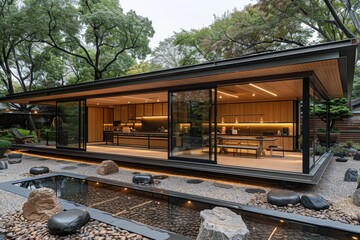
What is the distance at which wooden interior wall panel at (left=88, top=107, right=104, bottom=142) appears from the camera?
15109 mm

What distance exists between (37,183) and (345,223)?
22.0ft

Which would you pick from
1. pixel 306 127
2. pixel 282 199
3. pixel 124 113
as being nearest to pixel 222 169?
pixel 282 199

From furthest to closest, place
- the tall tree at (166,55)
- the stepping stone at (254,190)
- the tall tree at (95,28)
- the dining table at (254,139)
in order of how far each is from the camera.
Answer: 1. the tall tree at (166,55)
2. the tall tree at (95,28)
3. the dining table at (254,139)
4. the stepping stone at (254,190)

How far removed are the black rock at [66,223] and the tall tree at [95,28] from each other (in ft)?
46.9

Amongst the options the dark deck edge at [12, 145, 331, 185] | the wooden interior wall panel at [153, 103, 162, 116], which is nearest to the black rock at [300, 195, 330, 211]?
the dark deck edge at [12, 145, 331, 185]

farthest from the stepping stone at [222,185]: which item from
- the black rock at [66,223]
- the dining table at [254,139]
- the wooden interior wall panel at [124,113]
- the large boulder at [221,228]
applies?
the wooden interior wall panel at [124,113]

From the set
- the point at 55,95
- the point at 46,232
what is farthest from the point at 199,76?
the point at 55,95

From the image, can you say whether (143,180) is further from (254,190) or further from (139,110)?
(139,110)

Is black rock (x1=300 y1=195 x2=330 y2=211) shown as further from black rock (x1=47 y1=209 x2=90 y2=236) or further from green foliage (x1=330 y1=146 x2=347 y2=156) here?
green foliage (x1=330 y1=146 x2=347 y2=156)

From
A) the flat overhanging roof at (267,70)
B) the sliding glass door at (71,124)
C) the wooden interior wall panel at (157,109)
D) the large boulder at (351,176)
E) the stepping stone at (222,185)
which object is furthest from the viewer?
the wooden interior wall panel at (157,109)

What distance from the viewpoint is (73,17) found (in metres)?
15.2

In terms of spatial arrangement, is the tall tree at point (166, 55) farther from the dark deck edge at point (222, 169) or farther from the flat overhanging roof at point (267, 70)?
the flat overhanging roof at point (267, 70)

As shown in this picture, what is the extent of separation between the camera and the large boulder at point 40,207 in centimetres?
356

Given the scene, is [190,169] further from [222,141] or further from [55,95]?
[55,95]
